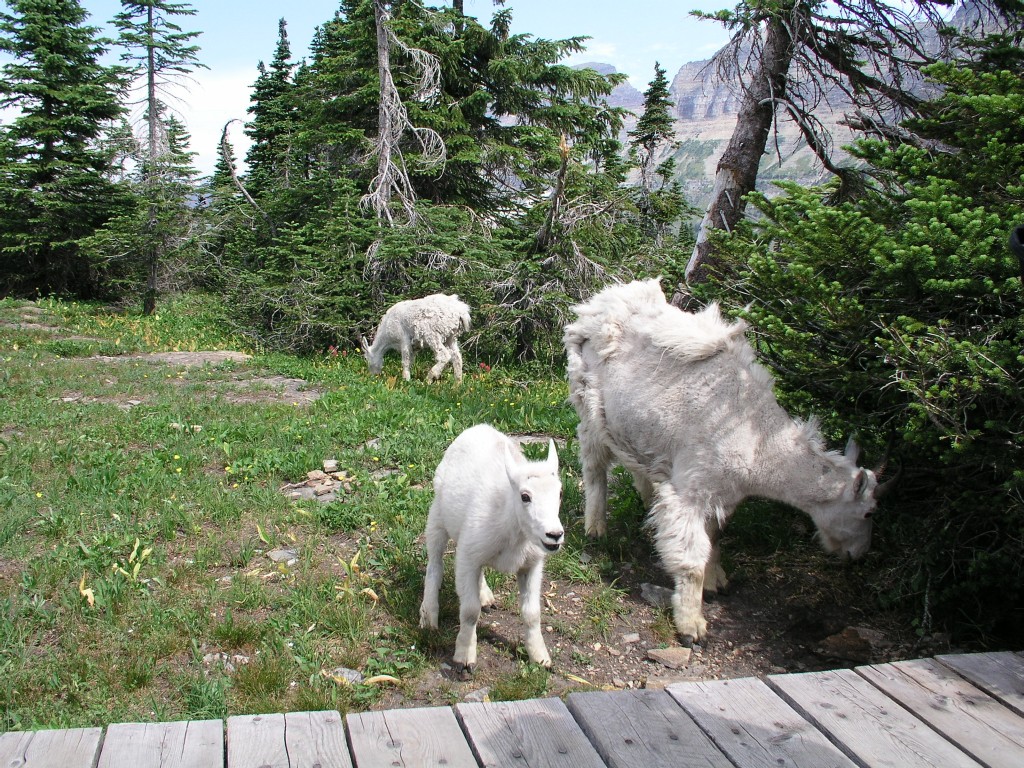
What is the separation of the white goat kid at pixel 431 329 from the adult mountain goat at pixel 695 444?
7581 millimetres

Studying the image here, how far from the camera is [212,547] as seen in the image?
615 centimetres

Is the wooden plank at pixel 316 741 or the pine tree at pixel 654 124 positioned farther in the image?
the pine tree at pixel 654 124

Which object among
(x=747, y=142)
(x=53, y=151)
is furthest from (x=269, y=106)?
(x=747, y=142)

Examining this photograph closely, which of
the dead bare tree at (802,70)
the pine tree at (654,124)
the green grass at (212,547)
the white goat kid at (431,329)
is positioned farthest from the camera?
the pine tree at (654,124)

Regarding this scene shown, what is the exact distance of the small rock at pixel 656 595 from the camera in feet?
19.3

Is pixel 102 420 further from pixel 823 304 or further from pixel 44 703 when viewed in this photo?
pixel 823 304

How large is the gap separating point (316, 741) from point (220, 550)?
3.47 metres

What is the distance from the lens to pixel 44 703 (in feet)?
13.6

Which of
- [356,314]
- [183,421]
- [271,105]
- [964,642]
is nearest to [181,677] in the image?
[964,642]

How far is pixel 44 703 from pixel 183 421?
20.0 ft

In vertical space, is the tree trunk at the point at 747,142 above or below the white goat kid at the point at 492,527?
above

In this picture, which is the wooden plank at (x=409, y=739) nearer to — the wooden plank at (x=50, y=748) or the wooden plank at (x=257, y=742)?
the wooden plank at (x=257, y=742)

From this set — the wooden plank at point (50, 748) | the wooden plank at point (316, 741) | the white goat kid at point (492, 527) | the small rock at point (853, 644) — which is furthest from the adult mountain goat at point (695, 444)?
the wooden plank at point (50, 748)

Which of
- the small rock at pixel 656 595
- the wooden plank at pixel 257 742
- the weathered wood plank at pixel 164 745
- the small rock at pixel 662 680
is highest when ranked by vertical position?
the wooden plank at pixel 257 742
